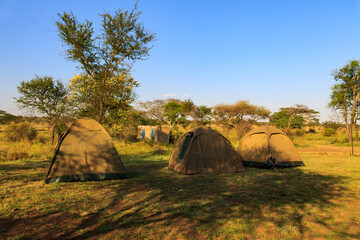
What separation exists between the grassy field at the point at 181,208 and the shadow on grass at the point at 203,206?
2 cm

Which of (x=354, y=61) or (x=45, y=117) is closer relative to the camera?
(x=45, y=117)

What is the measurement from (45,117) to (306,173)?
73.8 feet

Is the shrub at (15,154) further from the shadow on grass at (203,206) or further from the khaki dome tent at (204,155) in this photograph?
the khaki dome tent at (204,155)

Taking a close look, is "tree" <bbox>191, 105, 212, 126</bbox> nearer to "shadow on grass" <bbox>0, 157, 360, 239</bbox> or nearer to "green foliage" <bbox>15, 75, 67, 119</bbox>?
"green foliage" <bbox>15, 75, 67, 119</bbox>

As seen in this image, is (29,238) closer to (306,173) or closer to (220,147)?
(220,147)

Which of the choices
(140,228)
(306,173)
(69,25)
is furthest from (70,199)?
(69,25)

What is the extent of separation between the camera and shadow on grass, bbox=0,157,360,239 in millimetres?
3953

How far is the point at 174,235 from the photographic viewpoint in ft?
12.3

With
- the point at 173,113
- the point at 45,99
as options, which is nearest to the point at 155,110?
the point at 173,113

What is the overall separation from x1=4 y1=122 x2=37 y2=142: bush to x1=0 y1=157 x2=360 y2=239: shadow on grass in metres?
16.6

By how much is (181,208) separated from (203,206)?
54cm

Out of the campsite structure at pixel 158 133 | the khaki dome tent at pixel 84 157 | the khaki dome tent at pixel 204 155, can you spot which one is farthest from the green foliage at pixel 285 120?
the khaki dome tent at pixel 84 157

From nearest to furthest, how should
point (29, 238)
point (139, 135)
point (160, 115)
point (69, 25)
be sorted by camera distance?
point (29, 238), point (69, 25), point (139, 135), point (160, 115)

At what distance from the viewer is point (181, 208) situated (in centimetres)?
504
